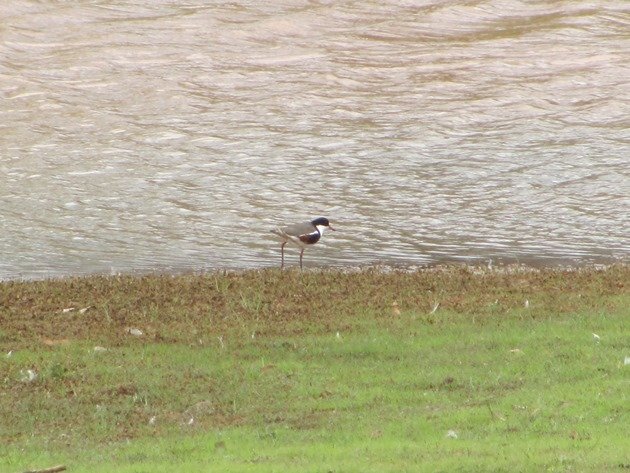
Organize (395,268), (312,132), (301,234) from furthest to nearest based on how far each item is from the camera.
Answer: (312,132) < (395,268) < (301,234)

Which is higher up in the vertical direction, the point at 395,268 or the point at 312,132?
the point at 395,268

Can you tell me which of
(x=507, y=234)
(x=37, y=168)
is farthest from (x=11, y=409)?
(x=37, y=168)

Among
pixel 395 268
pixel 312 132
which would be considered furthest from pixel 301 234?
pixel 312 132

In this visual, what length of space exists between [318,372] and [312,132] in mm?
14427

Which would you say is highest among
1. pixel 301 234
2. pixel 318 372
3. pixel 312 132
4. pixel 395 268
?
pixel 318 372

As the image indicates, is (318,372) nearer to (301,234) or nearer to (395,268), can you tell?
(301,234)

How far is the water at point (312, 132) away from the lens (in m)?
18.6

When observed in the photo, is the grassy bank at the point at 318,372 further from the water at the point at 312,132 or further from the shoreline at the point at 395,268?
the water at the point at 312,132

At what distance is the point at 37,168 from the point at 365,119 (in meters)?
6.75

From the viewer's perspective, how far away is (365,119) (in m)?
25.8

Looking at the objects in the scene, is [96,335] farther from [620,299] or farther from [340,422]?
[620,299]

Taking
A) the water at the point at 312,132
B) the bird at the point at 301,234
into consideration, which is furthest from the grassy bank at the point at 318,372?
the water at the point at 312,132

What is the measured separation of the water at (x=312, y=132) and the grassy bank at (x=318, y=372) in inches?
120

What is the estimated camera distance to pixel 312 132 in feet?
82.1
